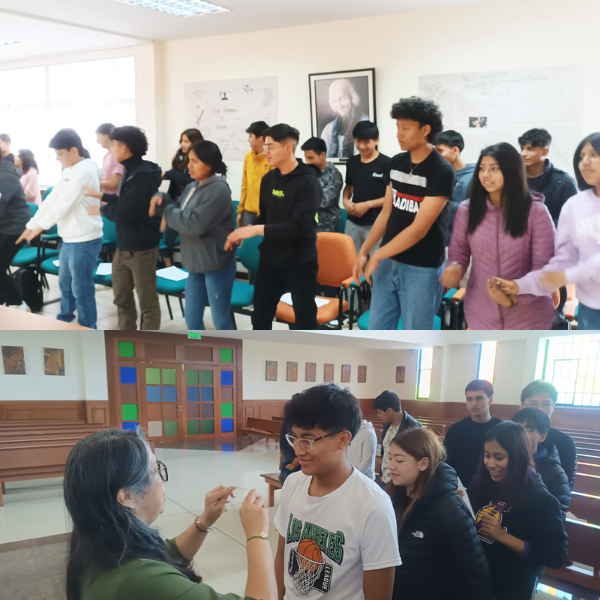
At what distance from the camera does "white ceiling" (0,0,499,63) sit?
5.41 feet

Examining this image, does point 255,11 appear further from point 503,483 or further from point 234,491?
point 503,483

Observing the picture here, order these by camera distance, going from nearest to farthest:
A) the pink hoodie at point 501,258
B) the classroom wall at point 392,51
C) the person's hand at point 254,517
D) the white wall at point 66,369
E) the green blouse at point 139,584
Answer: the green blouse at point 139,584 < the person's hand at point 254,517 < the classroom wall at point 392,51 < the pink hoodie at point 501,258 < the white wall at point 66,369

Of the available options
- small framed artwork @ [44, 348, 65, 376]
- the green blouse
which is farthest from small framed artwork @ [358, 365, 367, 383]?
small framed artwork @ [44, 348, 65, 376]

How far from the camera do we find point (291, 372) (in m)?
1.62

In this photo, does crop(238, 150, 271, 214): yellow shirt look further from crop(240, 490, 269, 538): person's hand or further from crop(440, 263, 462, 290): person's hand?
crop(240, 490, 269, 538): person's hand

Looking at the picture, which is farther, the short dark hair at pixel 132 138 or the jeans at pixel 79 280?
the jeans at pixel 79 280

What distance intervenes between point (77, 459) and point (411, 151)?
125 cm

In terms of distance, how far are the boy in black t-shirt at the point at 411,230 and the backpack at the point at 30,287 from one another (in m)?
1.19

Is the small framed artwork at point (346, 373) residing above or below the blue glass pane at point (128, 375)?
above

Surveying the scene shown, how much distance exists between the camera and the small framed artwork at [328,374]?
1.61 metres

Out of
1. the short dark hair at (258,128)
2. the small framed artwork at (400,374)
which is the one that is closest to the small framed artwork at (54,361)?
the short dark hair at (258,128)

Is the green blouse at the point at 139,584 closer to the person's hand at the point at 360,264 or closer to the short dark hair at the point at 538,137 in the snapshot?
the person's hand at the point at 360,264

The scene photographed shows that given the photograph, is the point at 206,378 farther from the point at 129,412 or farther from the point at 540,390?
the point at 540,390

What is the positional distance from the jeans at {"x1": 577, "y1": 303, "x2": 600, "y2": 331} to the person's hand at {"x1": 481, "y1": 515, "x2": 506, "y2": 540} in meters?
0.60
